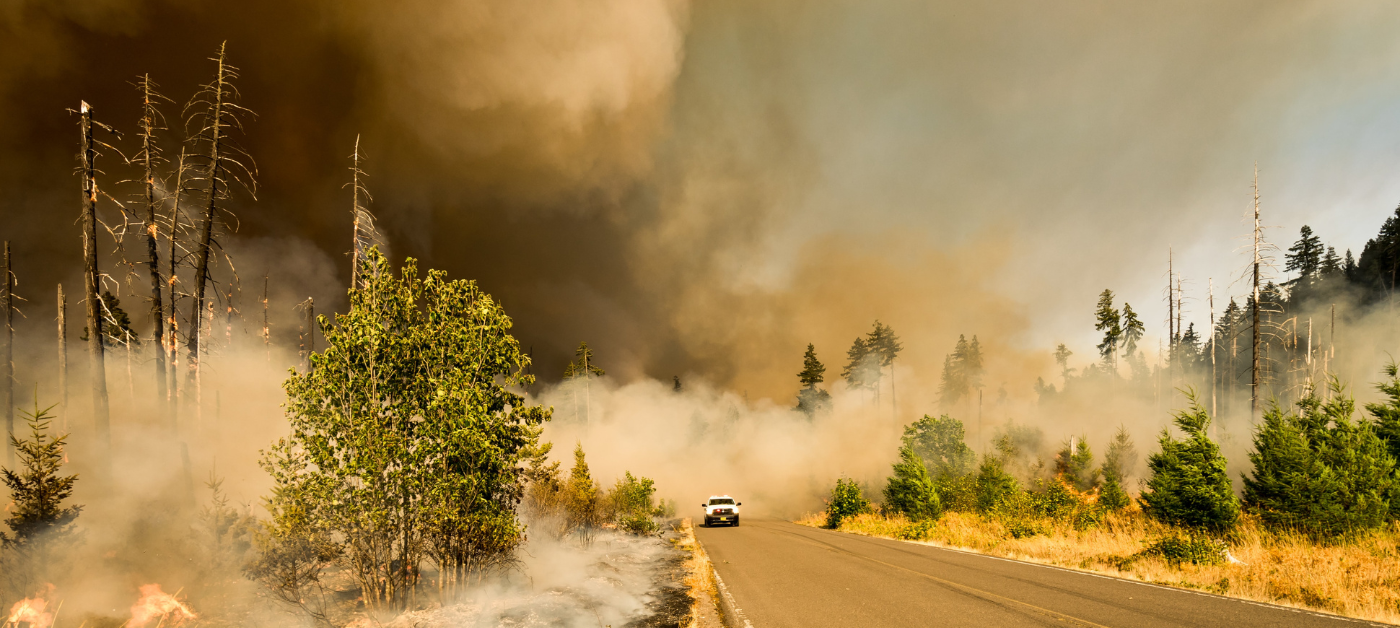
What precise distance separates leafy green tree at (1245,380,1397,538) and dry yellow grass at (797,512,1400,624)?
64 cm

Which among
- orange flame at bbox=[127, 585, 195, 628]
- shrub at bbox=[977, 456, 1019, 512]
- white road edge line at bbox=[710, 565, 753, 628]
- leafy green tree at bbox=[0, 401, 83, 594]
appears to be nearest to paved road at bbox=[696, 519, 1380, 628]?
white road edge line at bbox=[710, 565, 753, 628]

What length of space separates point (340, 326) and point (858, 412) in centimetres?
7715

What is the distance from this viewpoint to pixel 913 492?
30.0m

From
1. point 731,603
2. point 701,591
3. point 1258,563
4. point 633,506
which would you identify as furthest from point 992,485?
point 731,603

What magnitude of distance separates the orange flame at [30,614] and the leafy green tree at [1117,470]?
3448cm

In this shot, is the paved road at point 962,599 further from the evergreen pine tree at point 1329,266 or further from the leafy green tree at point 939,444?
the evergreen pine tree at point 1329,266

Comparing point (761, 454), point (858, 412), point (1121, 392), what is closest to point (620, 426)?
point (761, 454)

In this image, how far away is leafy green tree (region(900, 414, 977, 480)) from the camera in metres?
41.2

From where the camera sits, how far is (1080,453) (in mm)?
44125

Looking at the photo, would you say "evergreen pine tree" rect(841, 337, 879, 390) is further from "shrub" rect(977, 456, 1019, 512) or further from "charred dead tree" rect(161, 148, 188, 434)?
"charred dead tree" rect(161, 148, 188, 434)

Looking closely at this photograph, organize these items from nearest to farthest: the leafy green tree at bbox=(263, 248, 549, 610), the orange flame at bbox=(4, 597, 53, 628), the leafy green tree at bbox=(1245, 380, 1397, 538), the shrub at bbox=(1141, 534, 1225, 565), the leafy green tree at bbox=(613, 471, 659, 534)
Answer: the leafy green tree at bbox=(263, 248, 549, 610) < the orange flame at bbox=(4, 597, 53, 628) < the shrub at bbox=(1141, 534, 1225, 565) < the leafy green tree at bbox=(1245, 380, 1397, 538) < the leafy green tree at bbox=(613, 471, 659, 534)

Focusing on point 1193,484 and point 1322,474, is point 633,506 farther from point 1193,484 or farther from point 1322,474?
point 1322,474

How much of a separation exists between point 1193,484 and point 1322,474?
2.72m

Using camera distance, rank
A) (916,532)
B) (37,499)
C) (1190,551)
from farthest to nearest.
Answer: (916,532) < (1190,551) < (37,499)
